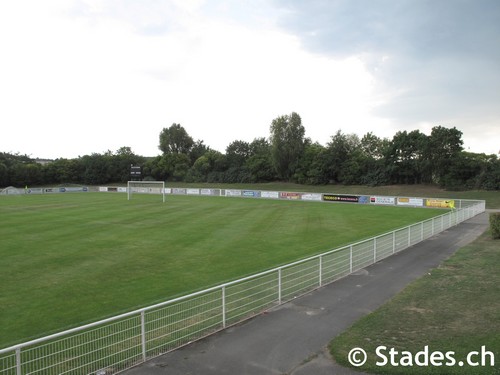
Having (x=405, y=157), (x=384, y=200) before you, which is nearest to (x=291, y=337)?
(x=384, y=200)

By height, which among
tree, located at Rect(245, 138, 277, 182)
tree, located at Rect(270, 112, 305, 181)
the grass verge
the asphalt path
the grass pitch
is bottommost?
the grass pitch

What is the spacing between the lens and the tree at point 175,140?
126 meters

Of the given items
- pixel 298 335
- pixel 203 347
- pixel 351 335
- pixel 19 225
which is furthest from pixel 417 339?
pixel 19 225

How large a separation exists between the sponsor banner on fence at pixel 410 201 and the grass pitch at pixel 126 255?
46.3 feet

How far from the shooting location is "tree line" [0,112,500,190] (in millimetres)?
67625

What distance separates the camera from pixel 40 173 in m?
101

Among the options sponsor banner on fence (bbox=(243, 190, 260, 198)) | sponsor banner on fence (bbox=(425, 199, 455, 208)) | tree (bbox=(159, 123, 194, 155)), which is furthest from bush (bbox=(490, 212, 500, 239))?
tree (bbox=(159, 123, 194, 155))

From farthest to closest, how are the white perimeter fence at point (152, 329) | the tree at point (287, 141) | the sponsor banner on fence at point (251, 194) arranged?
the tree at point (287, 141) → the sponsor banner on fence at point (251, 194) → the white perimeter fence at point (152, 329)

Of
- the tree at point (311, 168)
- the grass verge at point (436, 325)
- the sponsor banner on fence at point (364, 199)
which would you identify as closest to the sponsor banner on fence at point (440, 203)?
the sponsor banner on fence at point (364, 199)

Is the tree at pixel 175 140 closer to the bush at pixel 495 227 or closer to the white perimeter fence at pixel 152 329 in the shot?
the bush at pixel 495 227

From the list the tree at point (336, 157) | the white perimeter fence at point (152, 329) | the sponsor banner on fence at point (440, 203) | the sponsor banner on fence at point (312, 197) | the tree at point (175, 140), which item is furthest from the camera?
the tree at point (175, 140)

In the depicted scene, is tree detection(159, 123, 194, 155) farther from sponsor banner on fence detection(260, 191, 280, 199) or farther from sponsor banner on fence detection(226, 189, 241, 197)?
sponsor banner on fence detection(260, 191, 280, 199)

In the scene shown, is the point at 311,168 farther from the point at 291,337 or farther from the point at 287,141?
the point at 291,337

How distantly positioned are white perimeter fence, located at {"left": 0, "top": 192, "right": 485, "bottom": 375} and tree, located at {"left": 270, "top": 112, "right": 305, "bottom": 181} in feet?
229
